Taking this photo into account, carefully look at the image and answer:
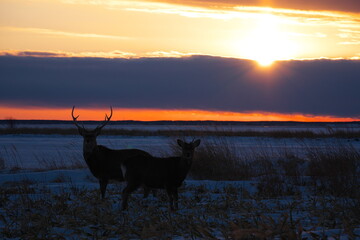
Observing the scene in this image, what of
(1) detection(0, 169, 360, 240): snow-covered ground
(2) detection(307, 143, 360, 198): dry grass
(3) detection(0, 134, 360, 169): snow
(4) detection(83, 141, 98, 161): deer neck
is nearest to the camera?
(1) detection(0, 169, 360, 240): snow-covered ground

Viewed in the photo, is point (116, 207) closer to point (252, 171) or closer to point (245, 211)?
point (245, 211)

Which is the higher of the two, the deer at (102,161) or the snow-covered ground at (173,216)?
the deer at (102,161)

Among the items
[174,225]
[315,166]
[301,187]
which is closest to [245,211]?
[174,225]

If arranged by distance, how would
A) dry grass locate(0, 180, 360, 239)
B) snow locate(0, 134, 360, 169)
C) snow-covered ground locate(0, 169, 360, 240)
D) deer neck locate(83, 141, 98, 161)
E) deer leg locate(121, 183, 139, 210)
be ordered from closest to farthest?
1. snow-covered ground locate(0, 169, 360, 240)
2. dry grass locate(0, 180, 360, 239)
3. deer leg locate(121, 183, 139, 210)
4. deer neck locate(83, 141, 98, 161)
5. snow locate(0, 134, 360, 169)

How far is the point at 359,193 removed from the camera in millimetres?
8977

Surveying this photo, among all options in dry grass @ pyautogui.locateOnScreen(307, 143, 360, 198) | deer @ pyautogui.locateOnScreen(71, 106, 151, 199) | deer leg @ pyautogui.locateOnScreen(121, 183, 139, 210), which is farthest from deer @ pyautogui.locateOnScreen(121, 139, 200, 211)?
dry grass @ pyautogui.locateOnScreen(307, 143, 360, 198)

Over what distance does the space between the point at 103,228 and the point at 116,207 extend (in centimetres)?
176

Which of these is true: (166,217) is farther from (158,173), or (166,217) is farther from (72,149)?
(72,149)

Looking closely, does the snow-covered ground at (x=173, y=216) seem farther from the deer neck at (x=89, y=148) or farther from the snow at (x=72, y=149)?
the snow at (x=72, y=149)

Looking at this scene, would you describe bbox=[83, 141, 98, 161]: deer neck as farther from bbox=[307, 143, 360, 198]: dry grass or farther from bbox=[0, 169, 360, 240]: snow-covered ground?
bbox=[307, 143, 360, 198]: dry grass

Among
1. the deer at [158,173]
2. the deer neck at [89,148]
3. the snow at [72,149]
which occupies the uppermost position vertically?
the snow at [72,149]

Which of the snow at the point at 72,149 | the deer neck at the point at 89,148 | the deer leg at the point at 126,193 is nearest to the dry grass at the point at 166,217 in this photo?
the deer leg at the point at 126,193

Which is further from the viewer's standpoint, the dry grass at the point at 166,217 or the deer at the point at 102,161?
the deer at the point at 102,161

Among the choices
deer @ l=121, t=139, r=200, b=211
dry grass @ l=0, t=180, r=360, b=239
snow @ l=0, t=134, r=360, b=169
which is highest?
snow @ l=0, t=134, r=360, b=169
